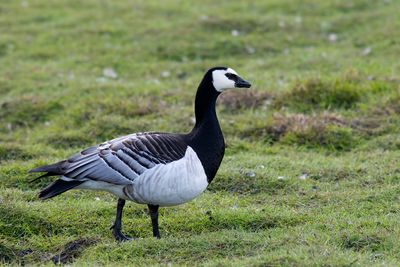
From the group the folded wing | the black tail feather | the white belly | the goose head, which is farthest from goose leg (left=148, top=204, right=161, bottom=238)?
the goose head

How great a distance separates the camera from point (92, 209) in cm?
771

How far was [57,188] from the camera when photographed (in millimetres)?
6609

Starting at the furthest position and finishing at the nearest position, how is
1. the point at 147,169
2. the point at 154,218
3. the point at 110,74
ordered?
the point at 110,74
the point at 154,218
the point at 147,169

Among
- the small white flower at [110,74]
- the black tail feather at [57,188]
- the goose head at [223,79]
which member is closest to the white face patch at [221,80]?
the goose head at [223,79]

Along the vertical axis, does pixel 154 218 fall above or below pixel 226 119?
above

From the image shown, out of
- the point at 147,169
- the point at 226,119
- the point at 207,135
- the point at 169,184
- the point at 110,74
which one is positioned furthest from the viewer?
the point at 110,74

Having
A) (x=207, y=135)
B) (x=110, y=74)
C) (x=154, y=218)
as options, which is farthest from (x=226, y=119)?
(x=154, y=218)

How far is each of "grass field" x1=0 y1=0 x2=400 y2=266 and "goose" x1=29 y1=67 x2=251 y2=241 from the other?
41cm

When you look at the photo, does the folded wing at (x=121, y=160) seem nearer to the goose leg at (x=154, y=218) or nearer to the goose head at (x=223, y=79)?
the goose leg at (x=154, y=218)

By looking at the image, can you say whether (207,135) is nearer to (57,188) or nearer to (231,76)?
(231,76)

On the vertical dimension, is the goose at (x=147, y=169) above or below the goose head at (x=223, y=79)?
below

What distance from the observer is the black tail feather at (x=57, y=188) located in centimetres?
653

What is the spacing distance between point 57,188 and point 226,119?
15.6 ft

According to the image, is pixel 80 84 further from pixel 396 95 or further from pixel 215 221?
pixel 215 221
